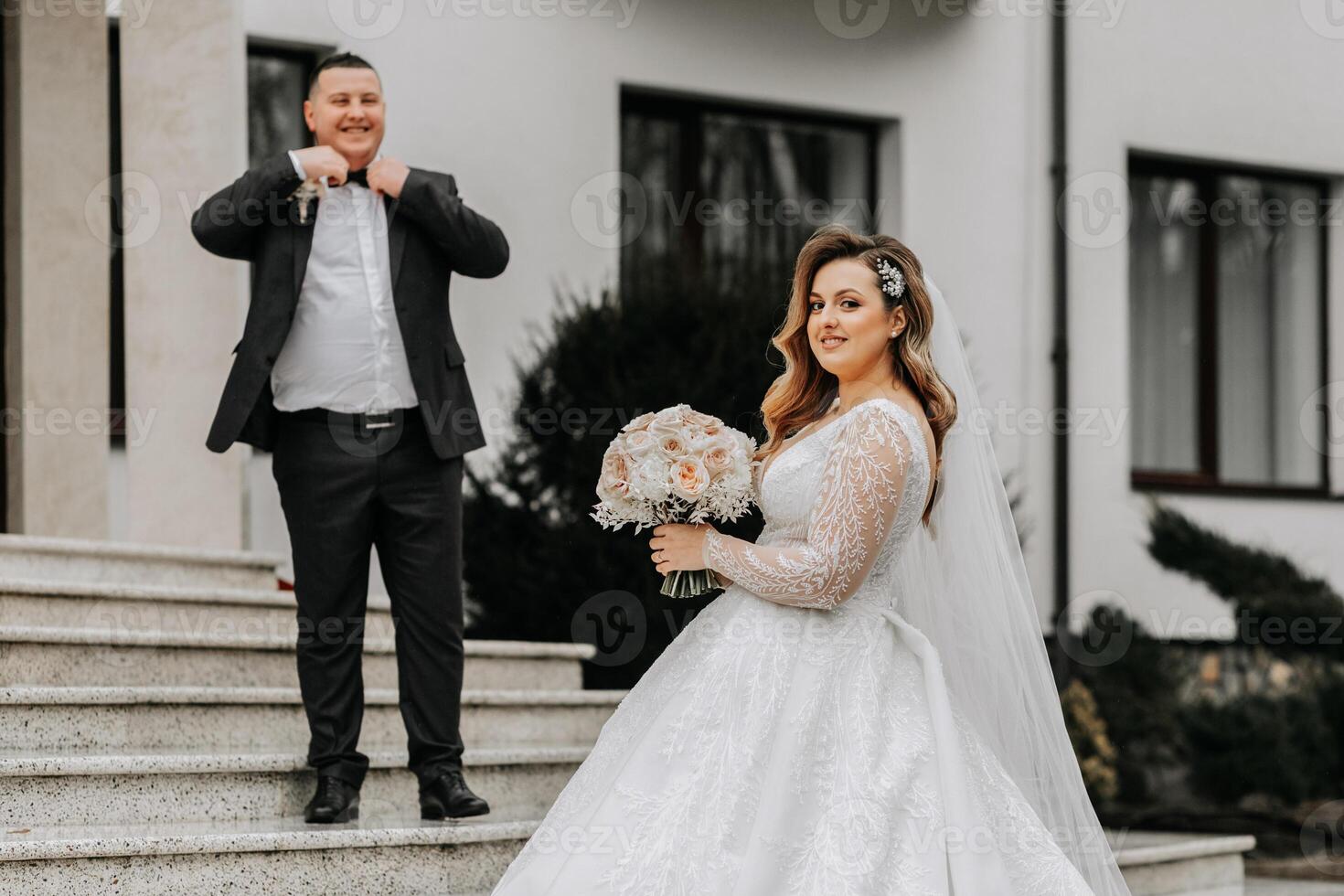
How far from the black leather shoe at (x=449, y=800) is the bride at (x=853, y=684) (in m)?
1.04

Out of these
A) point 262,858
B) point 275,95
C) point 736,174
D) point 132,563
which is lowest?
point 262,858

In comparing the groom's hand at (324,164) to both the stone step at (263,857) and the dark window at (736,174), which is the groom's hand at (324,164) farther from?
the dark window at (736,174)

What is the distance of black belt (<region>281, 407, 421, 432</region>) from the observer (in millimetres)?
4500

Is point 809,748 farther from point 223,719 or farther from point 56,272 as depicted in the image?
point 56,272

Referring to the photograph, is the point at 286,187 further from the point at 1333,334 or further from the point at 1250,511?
the point at 1333,334

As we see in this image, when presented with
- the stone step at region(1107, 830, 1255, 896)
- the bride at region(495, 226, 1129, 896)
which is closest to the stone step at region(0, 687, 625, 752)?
the bride at region(495, 226, 1129, 896)

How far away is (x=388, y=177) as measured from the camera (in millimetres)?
4473

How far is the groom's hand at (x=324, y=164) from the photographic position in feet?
14.5

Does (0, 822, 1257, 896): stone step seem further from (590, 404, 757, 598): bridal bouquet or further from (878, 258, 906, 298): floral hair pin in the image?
(878, 258, 906, 298): floral hair pin

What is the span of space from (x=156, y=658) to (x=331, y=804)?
108 centimetres

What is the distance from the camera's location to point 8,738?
4.57 meters

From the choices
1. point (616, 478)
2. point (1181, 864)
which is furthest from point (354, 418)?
point (1181, 864)

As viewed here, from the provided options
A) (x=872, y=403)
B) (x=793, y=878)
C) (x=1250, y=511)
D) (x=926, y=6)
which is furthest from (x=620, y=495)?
(x=1250, y=511)

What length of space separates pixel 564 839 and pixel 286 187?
79.5 inches
